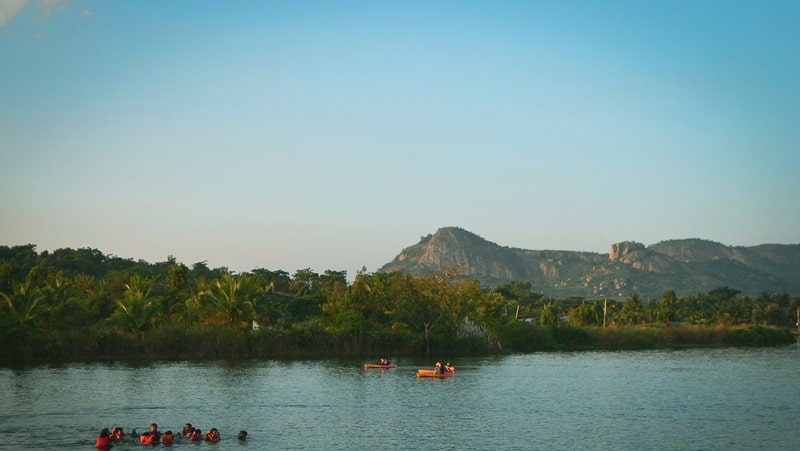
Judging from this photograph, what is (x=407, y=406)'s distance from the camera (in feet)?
145

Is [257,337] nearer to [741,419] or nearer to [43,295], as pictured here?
[43,295]

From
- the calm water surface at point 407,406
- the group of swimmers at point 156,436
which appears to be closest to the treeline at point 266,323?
the calm water surface at point 407,406

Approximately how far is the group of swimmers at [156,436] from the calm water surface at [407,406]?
1.35 feet

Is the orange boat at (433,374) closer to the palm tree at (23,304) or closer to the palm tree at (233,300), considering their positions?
the palm tree at (233,300)

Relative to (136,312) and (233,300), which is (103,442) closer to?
(136,312)

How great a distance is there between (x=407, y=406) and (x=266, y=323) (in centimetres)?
3455

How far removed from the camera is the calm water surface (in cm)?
3462

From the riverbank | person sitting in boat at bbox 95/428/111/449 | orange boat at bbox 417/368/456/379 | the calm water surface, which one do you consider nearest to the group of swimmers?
person sitting in boat at bbox 95/428/111/449

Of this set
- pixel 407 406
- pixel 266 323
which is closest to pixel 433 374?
pixel 407 406

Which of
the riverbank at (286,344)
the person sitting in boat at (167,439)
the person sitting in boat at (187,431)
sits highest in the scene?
the riverbank at (286,344)

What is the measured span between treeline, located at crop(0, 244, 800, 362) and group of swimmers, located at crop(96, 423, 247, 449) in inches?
1311

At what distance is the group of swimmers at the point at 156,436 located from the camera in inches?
1256

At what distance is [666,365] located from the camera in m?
69.2

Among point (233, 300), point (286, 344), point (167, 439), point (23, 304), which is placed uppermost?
point (233, 300)
